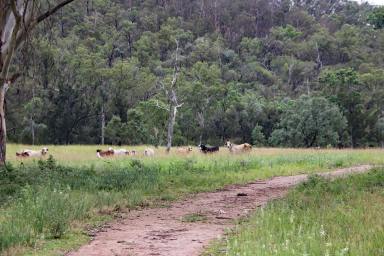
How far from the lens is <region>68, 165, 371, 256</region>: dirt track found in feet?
20.4

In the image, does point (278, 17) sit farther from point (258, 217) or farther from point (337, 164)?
point (258, 217)

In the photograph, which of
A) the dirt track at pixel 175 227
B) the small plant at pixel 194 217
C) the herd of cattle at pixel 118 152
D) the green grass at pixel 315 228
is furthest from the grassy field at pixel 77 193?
the herd of cattle at pixel 118 152

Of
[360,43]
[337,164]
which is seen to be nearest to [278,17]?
[360,43]

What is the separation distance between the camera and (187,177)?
13.6 m

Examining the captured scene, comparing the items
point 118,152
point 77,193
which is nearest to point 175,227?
point 77,193

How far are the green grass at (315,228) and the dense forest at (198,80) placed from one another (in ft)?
30.1

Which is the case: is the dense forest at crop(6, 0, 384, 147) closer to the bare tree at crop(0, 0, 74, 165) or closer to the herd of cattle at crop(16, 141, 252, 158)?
the bare tree at crop(0, 0, 74, 165)

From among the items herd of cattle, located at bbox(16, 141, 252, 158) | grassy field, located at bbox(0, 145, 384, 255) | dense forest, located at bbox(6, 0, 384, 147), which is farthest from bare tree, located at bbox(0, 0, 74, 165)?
herd of cattle, located at bbox(16, 141, 252, 158)

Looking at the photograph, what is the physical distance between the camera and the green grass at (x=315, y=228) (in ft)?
17.6

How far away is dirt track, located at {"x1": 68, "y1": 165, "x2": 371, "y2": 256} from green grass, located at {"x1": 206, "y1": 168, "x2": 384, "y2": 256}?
1.43ft

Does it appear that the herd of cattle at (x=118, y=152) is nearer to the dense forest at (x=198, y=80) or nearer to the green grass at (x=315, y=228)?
the dense forest at (x=198, y=80)

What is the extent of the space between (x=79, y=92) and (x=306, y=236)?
50.0 m

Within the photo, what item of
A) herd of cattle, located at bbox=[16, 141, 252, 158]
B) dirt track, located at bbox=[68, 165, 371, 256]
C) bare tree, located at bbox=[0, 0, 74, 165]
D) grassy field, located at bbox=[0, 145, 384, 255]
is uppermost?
bare tree, located at bbox=[0, 0, 74, 165]

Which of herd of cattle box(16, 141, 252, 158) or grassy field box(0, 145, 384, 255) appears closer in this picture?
grassy field box(0, 145, 384, 255)
